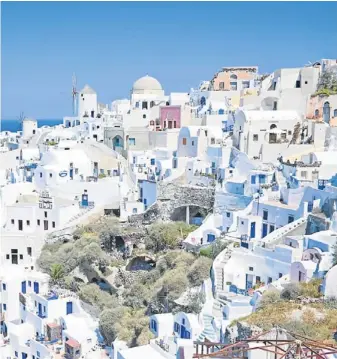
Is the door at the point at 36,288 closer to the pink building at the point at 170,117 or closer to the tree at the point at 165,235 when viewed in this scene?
the tree at the point at 165,235

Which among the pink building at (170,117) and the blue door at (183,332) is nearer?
the blue door at (183,332)

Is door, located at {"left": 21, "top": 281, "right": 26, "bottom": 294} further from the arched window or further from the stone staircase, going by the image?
the arched window

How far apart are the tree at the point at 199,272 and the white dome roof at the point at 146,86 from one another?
24.0m

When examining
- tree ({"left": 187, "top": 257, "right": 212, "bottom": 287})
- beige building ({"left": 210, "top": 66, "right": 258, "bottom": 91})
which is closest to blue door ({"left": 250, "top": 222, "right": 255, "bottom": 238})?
tree ({"left": 187, "top": 257, "right": 212, "bottom": 287})

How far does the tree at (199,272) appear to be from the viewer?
18.4m

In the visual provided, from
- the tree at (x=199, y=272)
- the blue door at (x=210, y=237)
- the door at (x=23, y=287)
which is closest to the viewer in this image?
the tree at (x=199, y=272)

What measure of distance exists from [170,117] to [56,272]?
47.7 feet

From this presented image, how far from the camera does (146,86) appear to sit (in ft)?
136

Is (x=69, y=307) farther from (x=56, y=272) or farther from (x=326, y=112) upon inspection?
(x=326, y=112)

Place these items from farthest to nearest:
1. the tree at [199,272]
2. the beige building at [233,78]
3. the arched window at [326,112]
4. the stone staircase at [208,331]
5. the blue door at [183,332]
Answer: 1. the beige building at [233,78]
2. the arched window at [326,112]
3. the tree at [199,272]
4. the blue door at [183,332]
5. the stone staircase at [208,331]

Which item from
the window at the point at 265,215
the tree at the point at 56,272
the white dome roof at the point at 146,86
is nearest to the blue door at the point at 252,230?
the window at the point at 265,215

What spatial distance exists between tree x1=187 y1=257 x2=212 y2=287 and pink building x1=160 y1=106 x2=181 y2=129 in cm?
1540

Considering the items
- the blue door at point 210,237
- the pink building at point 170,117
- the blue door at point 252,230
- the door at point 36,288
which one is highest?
the pink building at point 170,117

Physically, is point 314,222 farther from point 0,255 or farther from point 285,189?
point 0,255
